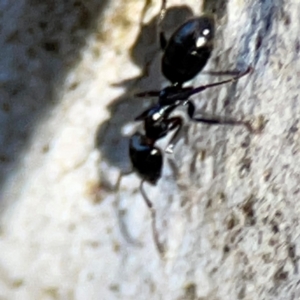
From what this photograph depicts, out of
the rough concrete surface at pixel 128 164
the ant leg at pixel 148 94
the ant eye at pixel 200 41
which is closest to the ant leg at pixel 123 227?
the rough concrete surface at pixel 128 164

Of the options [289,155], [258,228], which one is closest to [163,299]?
[258,228]

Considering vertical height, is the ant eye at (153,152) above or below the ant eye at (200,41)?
below

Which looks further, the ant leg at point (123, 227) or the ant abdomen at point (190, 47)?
the ant leg at point (123, 227)

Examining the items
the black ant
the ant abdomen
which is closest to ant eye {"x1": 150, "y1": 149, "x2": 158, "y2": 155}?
the black ant

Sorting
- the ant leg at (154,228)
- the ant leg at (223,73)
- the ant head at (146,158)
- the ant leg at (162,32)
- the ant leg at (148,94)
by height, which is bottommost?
the ant leg at (154,228)

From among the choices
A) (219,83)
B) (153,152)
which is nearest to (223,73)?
(219,83)

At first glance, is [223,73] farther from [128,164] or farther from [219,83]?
[128,164]

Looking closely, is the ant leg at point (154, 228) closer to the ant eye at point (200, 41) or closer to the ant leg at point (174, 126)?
the ant leg at point (174, 126)

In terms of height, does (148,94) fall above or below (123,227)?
above
